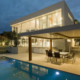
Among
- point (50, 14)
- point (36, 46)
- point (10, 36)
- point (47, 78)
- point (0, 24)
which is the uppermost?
point (0, 24)

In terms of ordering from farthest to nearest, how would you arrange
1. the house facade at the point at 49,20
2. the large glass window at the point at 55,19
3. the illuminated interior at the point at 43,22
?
the illuminated interior at the point at 43,22 → the large glass window at the point at 55,19 → the house facade at the point at 49,20

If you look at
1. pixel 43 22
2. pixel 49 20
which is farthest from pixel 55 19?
pixel 43 22

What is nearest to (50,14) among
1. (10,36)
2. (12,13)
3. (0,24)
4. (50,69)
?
(10,36)

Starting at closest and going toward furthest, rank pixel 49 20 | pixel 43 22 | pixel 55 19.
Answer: pixel 55 19 → pixel 49 20 → pixel 43 22

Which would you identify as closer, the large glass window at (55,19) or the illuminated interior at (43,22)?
the large glass window at (55,19)

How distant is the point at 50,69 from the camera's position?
5.73 m

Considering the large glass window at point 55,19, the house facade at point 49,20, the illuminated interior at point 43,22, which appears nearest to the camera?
the house facade at point 49,20

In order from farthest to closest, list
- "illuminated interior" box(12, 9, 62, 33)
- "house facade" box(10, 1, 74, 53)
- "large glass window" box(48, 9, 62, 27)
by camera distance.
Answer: "illuminated interior" box(12, 9, 62, 33) → "large glass window" box(48, 9, 62, 27) → "house facade" box(10, 1, 74, 53)

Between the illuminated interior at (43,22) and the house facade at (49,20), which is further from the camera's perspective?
the illuminated interior at (43,22)

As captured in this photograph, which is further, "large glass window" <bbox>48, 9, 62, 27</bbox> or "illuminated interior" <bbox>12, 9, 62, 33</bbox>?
"illuminated interior" <bbox>12, 9, 62, 33</bbox>

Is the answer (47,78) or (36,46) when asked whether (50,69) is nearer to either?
(47,78)

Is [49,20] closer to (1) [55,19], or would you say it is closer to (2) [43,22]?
(1) [55,19]

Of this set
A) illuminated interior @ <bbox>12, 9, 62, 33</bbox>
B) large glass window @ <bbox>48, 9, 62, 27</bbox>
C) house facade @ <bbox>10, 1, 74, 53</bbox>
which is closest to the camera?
house facade @ <bbox>10, 1, 74, 53</bbox>

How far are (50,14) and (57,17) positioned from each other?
1.64 metres
